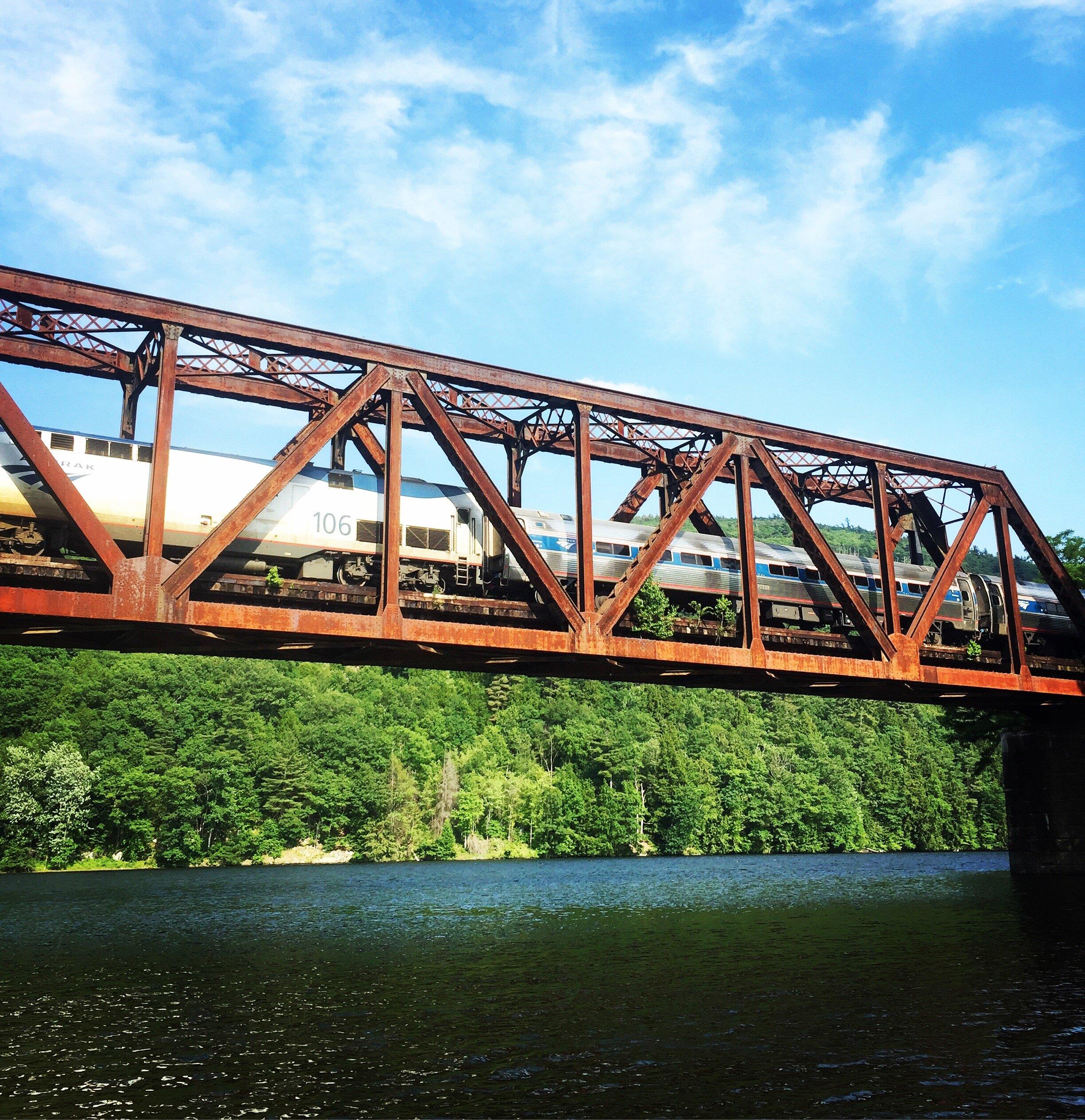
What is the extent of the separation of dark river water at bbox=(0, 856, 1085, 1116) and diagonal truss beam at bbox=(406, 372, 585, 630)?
966cm

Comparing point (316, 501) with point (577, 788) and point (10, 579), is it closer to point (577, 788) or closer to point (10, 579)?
point (10, 579)

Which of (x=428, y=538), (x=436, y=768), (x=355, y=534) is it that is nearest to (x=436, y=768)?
(x=436, y=768)

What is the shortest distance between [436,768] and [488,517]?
84447 mm

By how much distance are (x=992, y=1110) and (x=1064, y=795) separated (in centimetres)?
3892

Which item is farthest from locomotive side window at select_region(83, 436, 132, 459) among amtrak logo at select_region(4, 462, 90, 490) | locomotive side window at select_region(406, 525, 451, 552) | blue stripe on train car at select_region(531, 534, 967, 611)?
blue stripe on train car at select_region(531, 534, 967, 611)

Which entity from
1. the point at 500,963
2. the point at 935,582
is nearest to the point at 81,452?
the point at 500,963

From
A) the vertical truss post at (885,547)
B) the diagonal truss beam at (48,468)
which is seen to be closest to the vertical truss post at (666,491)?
the vertical truss post at (885,547)

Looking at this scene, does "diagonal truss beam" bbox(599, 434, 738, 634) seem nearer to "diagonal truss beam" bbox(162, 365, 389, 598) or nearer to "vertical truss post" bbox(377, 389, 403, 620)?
"vertical truss post" bbox(377, 389, 403, 620)

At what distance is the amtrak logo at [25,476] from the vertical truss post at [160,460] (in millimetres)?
2855

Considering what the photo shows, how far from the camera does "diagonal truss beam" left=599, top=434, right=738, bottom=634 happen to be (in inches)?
1200

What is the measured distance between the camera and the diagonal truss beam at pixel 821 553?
3416 cm

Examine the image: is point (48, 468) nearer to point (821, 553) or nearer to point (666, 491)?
point (666, 491)

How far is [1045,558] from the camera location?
42.3m

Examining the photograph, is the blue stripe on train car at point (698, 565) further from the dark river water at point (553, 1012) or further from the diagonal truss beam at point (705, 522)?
the dark river water at point (553, 1012)
